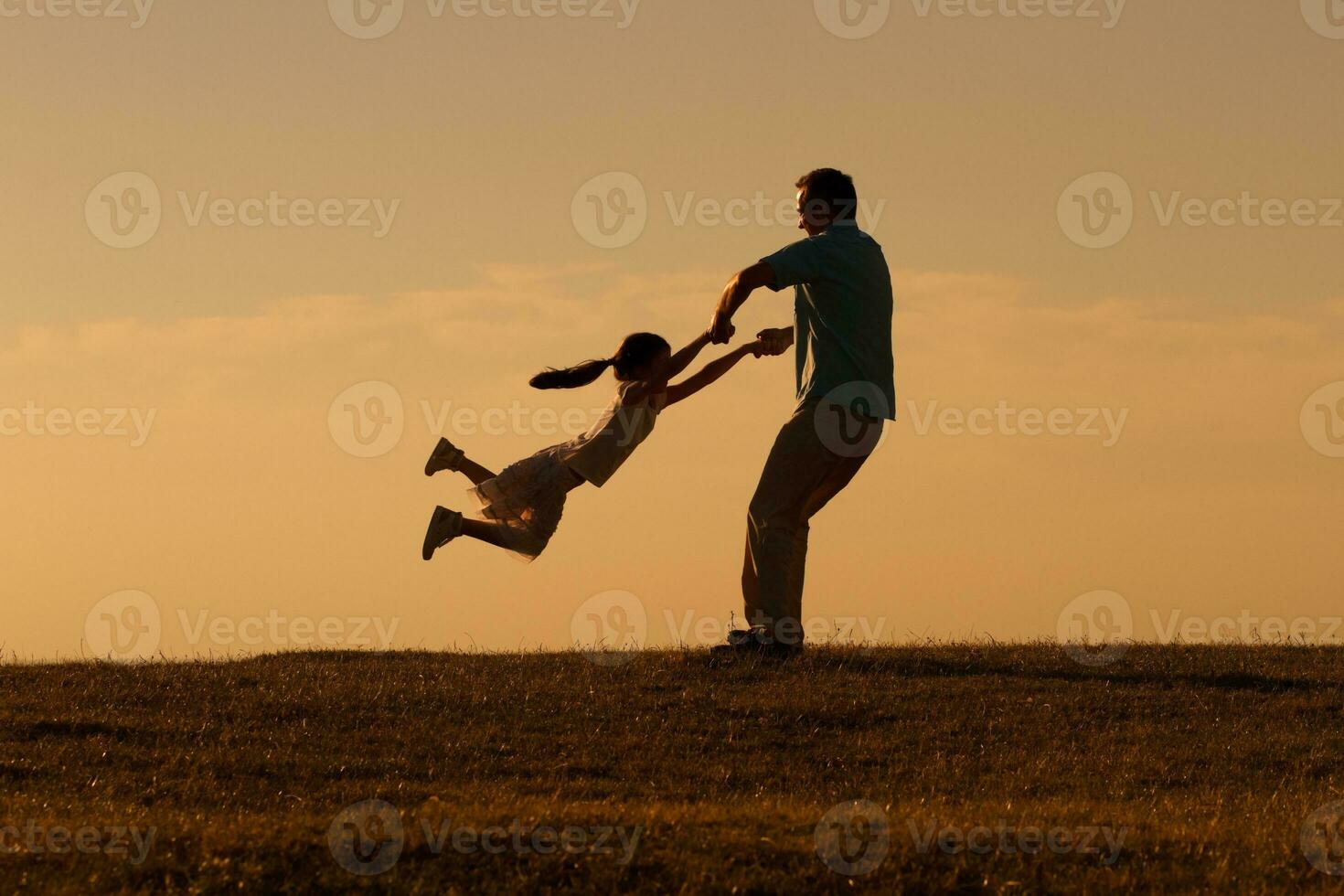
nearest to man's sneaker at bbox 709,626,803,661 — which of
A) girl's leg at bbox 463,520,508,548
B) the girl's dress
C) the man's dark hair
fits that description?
the girl's dress

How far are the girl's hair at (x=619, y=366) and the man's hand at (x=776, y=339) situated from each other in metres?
0.88

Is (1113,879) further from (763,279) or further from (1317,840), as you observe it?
(763,279)

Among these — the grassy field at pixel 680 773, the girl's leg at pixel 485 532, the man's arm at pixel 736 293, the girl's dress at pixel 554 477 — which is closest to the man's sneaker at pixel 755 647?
the grassy field at pixel 680 773

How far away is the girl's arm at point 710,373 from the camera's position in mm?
14992

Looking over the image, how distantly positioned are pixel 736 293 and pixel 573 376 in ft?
5.88

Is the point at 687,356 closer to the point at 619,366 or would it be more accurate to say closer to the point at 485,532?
the point at 619,366

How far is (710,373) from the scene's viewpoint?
15.0 metres

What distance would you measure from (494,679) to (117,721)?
3234 mm

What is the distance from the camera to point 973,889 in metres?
8.91

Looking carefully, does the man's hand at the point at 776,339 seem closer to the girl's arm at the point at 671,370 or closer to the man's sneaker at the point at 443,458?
the girl's arm at the point at 671,370

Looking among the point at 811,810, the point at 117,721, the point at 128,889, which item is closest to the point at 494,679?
the point at 117,721

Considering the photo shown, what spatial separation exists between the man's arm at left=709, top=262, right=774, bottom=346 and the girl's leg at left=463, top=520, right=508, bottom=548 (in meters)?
2.59

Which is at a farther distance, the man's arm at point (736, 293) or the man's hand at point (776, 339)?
the man's hand at point (776, 339)

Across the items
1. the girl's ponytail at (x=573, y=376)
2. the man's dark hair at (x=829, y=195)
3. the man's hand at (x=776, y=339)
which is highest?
the man's dark hair at (x=829, y=195)
